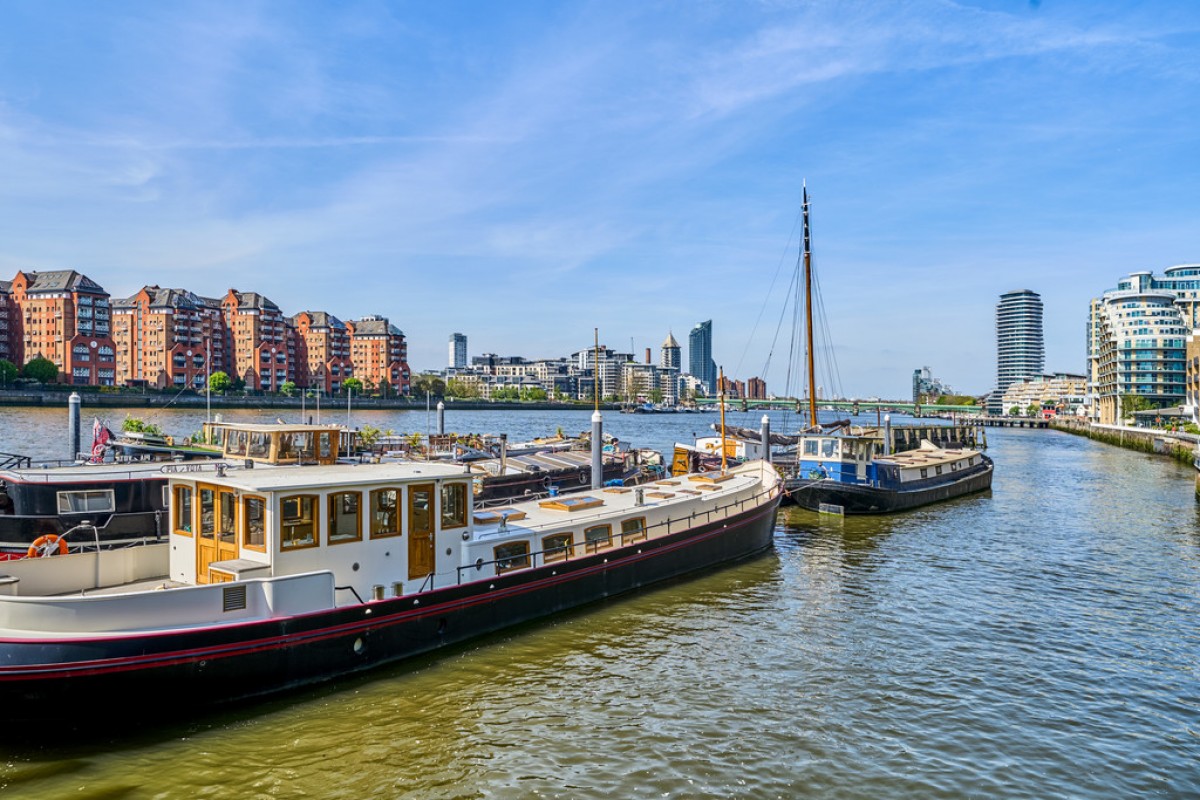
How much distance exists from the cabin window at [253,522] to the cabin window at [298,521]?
0.45 m

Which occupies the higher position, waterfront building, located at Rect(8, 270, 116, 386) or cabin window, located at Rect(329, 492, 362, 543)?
waterfront building, located at Rect(8, 270, 116, 386)

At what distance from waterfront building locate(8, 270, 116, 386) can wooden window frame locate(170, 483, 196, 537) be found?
164 metres

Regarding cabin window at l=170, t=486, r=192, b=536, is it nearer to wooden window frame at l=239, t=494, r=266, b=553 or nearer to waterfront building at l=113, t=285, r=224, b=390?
wooden window frame at l=239, t=494, r=266, b=553

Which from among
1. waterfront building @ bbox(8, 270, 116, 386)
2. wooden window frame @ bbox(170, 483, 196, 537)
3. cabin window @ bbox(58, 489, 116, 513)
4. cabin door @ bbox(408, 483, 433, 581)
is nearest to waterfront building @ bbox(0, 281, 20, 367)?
waterfront building @ bbox(8, 270, 116, 386)

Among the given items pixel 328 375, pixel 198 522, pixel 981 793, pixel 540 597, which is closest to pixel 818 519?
pixel 540 597

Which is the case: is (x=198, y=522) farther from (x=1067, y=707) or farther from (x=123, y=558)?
(x=1067, y=707)

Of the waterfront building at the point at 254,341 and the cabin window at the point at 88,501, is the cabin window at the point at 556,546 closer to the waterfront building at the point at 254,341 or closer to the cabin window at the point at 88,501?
the cabin window at the point at 88,501

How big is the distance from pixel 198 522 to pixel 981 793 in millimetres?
15201

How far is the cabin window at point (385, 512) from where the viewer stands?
15.7 meters

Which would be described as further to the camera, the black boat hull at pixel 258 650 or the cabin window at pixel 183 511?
the cabin window at pixel 183 511

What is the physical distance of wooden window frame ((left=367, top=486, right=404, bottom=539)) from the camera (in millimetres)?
15609

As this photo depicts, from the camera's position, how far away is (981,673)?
656 inches

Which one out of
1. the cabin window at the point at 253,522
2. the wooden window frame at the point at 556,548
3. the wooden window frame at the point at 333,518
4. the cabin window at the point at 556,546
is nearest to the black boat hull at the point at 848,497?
the wooden window frame at the point at 556,548

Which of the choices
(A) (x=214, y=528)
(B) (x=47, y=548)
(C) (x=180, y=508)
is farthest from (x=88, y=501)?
(A) (x=214, y=528)
